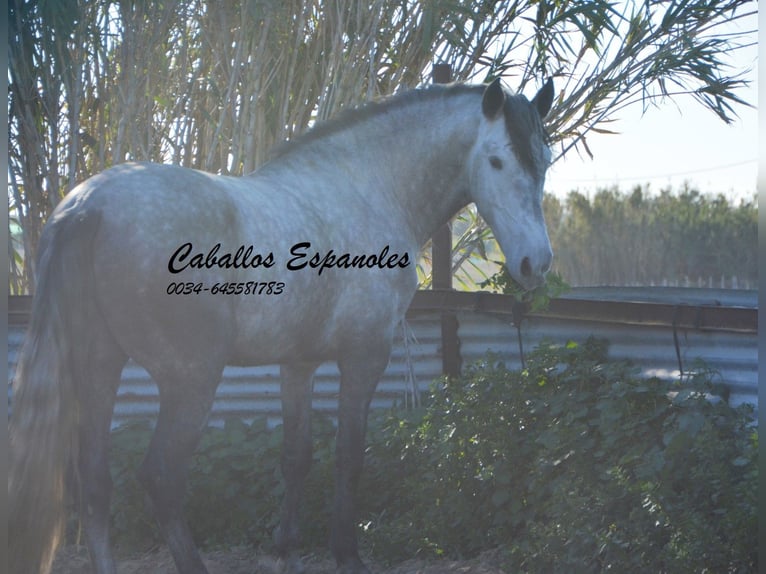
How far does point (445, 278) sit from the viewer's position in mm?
5363

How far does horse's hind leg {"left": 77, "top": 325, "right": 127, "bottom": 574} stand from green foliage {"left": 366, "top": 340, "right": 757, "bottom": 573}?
151cm

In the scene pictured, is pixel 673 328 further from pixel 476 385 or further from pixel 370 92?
pixel 370 92

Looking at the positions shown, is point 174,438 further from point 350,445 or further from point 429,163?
point 429,163

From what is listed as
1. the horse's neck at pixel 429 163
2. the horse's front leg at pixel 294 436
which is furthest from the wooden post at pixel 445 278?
the horse's front leg at pixel 294 436

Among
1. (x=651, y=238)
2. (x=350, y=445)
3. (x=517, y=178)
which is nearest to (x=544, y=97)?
(x=517, y=178)

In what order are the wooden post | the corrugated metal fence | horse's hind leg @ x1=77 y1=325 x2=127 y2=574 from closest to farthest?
horse's hind leg @ x1=77 y1=325 x2=127 y2=574 → the corrugated metal fence → the wooden post

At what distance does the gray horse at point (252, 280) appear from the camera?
9.43ft

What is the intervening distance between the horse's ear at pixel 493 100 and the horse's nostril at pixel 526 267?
25.0 inches

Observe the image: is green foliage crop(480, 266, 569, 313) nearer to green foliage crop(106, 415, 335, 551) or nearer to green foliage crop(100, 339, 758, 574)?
green foliage crop(100, 339, 758, 574)

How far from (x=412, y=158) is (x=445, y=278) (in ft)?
4.69

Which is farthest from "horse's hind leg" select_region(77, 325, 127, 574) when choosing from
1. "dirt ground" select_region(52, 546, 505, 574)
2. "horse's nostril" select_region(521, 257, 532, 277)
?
"horse's nostril" select_region(521, 257, 532, 277)

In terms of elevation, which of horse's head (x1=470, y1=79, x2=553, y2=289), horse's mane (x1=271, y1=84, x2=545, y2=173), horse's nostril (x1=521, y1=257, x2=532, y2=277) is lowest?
horse's nostril (x1=521, y1=257, x2=532, y2=277)

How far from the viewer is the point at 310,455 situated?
157 inches

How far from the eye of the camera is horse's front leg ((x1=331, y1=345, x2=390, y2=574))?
3.72 meters
